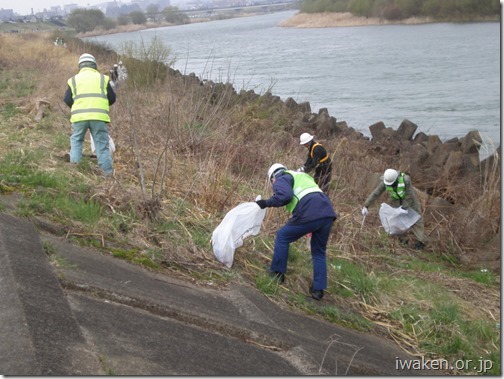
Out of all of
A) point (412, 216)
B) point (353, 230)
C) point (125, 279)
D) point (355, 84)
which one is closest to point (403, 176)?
point (412, 216)

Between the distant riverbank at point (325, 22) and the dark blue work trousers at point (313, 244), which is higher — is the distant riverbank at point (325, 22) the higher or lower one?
the higher one

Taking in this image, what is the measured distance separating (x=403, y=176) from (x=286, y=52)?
3279 cm

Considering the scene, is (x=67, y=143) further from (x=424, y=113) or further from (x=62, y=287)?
(x=424, y=113)

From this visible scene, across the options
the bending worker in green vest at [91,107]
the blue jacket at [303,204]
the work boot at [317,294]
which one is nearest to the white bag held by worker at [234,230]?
the blue jacket at [303,204]

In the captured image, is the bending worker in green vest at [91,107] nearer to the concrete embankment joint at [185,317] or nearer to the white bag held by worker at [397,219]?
the concrete embankment joint at [185,317]

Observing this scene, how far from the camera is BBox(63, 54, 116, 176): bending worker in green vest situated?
8.11m

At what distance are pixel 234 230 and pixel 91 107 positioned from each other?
2905mm

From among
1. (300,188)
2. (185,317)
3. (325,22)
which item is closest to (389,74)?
(300,188)

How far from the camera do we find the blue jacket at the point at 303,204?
6176 mm

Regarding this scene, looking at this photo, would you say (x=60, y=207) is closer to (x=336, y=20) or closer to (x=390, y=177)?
(x=390, y=177)

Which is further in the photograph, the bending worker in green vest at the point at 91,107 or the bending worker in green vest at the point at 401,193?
the bending worker in green vest at the point at 401,193

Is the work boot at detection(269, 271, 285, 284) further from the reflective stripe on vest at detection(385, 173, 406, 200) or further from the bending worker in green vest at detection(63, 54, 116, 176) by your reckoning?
the reflective stripe on vest at detection(385, 173, 406, 200)

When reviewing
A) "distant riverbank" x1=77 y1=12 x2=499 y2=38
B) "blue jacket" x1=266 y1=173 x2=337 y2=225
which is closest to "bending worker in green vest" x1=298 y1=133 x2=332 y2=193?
"blue jacket" x1=266 y1=173 x2=337 y2=225

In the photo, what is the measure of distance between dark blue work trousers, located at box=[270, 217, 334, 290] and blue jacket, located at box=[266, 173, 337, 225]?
61 millimetres
